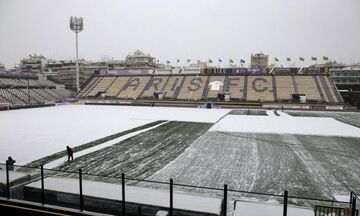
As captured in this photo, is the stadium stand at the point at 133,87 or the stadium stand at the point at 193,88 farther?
the stadium stand at the point at 133,87

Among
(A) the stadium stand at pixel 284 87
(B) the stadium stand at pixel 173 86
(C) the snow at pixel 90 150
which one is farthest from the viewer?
(B) the stadium stand at pixel 173 86

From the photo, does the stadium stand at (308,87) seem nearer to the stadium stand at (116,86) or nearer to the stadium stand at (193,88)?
the stadium stand at (193,88)

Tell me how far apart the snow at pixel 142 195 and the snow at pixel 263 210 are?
2.32 feet

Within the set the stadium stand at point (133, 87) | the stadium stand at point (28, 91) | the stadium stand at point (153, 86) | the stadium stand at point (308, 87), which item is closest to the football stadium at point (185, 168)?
the stadium stand at point (308, 87)

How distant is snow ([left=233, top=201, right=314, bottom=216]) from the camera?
330 inches

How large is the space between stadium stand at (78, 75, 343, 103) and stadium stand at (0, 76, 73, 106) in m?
8.44

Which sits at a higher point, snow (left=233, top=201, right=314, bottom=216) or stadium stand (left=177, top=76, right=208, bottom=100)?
stadium stand (left=177, top=76, right=208, bottom=100)

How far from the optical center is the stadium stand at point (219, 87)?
5977 centimetres


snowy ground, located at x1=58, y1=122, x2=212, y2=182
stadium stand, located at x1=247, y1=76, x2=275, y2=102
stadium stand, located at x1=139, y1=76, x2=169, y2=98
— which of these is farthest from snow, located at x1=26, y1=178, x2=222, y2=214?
stadium stand, located at x1=139, y1=76, x2=169, y2=98

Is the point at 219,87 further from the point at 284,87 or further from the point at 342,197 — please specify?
the point at 342,197

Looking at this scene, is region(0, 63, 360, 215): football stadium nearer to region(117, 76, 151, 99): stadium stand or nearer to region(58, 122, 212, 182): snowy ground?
region(58, 122, 212, 182): snowy ground

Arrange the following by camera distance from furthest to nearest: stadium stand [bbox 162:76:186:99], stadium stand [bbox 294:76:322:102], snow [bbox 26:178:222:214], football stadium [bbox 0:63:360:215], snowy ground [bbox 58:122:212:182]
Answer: stadium stand [bbox 162:76:186:99]
stadium stand [bbox 294:76:322:102]
snowy ground [bbox 58:122:212:182]
football stadium [bbox 0:63:360:215]
snow [bbox 26:178:222:214]

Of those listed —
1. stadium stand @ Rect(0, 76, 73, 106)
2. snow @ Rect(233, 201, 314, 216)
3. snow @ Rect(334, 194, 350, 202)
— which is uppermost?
stadium stand @ Rect(0, 76, 73, 106)

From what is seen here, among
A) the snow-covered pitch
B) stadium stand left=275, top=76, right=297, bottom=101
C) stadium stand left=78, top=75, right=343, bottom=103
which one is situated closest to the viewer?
the snow-covered pitch
